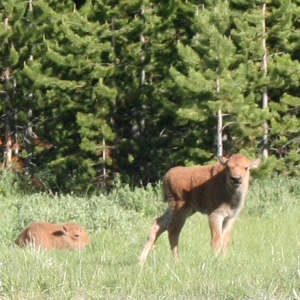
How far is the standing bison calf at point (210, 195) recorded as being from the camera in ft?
39.4

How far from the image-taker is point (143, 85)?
2038 cm

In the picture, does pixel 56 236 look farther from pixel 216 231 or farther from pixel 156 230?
pixel 216 231

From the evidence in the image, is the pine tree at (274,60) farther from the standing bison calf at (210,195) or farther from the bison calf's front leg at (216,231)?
the bison calf's front leg at (216,231)

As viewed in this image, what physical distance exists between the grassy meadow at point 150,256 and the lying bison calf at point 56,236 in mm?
246

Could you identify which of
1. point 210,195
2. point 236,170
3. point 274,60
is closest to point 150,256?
point 210,195

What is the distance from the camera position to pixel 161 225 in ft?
40.1

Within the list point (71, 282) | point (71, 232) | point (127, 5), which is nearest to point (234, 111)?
point (127, 5)

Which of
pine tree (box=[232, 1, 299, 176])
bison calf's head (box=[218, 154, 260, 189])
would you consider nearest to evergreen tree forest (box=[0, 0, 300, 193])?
pine tree (box=[232, 1, 299, 176])

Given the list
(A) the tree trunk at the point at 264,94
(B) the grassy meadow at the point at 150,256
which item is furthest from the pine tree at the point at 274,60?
(B) the grassy meadow at the point at 150,256

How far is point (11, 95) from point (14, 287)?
1399 cm

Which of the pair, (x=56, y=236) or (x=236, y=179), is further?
(x=56, y=236)

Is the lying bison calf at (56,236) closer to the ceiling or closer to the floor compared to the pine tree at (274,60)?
closer to the floor

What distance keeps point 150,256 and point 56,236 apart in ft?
9.08

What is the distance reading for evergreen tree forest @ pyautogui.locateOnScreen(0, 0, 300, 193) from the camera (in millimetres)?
18156
